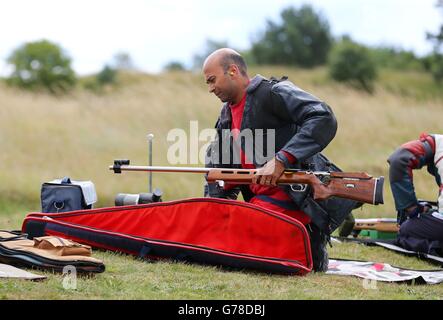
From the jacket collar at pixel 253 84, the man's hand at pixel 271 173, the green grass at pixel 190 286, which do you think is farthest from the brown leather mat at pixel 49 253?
the jacket collar at pixel 253 84

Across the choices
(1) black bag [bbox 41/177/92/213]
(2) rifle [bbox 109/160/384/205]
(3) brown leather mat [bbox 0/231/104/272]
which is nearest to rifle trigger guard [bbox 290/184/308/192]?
(2) rifle [bbox 109/160/384/205]

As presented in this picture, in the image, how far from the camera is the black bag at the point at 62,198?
6.83 metres

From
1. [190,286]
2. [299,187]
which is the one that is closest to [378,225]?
[299,187]

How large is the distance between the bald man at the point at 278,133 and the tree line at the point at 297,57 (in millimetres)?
24211

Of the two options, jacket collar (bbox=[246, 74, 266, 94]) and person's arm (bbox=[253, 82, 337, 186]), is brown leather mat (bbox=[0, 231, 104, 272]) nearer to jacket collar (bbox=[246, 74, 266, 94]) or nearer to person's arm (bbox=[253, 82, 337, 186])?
person's arm (bbox=[253, 82, 337, 186])

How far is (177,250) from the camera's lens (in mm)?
5836

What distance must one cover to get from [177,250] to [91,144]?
10033mm

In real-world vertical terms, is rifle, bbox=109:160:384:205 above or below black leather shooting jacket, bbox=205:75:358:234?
below

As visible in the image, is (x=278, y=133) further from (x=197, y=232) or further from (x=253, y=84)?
(x=197, y=232)

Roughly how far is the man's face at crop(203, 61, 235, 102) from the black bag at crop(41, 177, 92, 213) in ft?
5.39

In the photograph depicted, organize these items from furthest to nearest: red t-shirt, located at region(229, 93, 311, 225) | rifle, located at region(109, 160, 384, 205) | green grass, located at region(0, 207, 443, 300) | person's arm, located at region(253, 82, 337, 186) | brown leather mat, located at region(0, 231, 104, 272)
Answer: red t-shirt, located at region(229, 93, 311, 225)
person's arm, located at region(253, 82, 337, 186)
rifle, located at region(109, 160, 384, 205)
brown leather mat, located at region(0, 231, 104, 272)
green grass, located at region(0, 207, 443, 300)

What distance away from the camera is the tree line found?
35.8 m

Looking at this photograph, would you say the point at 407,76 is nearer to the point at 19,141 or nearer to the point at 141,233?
the point at 19,141
